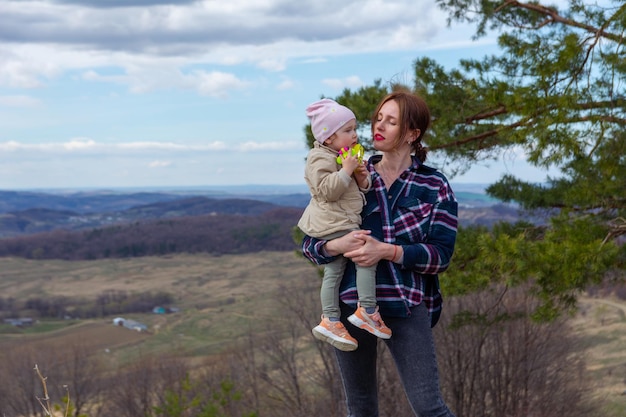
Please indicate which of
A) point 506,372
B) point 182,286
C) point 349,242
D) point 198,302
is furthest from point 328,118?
point 182,286

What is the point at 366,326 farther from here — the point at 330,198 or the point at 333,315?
the point at 330,198

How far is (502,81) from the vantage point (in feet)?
23.9

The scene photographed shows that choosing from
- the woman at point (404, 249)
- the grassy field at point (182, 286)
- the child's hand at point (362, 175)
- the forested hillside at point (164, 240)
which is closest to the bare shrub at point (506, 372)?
the woman at point (404, 249)

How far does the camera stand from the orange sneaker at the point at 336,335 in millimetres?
2232

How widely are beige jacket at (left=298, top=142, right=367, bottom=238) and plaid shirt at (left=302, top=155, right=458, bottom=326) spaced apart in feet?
0.18

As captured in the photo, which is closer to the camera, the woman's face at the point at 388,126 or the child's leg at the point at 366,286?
the child's leg at the point at 366,286

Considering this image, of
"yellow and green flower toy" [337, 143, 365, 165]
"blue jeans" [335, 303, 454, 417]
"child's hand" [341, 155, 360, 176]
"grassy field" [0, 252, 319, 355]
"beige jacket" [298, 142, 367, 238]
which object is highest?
"yellow and green flower toy" [337, 143, 365, 165]

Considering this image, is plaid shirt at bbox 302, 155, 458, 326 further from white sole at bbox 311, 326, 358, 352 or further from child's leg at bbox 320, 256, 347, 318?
white sole at bbox 311, 326, 358, 352

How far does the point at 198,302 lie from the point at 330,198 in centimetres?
6947

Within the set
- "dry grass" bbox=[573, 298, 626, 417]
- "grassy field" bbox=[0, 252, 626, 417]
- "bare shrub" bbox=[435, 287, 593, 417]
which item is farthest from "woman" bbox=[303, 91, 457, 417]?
"grassy field" bbox=[0, 252, 626, 417]

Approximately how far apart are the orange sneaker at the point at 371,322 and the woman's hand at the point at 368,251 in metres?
0.16

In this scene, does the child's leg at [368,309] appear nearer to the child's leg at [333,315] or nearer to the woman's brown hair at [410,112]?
the child's leg at [333,315]

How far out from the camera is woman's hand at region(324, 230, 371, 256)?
2172mm

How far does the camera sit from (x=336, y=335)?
2.24 m
